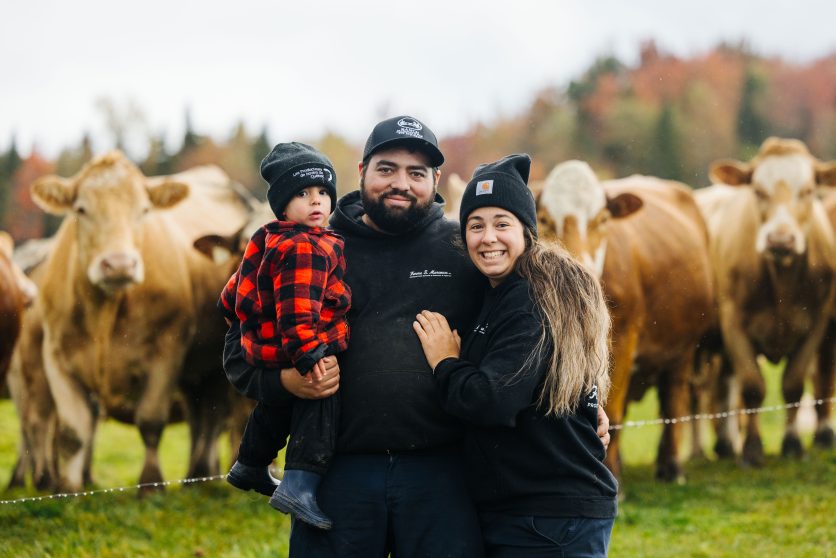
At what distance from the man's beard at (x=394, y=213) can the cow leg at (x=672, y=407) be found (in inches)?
215

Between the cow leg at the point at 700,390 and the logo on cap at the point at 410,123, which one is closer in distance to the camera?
the logo on cap at the point at 410,123

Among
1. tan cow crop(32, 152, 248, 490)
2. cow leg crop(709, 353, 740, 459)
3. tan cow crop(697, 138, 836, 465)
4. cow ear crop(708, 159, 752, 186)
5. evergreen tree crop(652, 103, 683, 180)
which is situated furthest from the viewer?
Answer: evergreen tree crop(652, 103, 683, 180)

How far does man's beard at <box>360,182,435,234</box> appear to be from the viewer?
354cm

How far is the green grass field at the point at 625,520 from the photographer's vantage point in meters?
5.41

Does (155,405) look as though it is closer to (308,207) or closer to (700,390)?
(308,207)

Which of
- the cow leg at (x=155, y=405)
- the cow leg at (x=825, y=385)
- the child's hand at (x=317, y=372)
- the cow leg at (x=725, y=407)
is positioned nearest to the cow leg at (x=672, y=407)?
the cow leg at (x=725, y=407)

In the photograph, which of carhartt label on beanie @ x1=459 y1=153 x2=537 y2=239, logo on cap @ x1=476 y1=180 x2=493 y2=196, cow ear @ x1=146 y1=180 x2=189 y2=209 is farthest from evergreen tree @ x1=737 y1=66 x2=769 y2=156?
logo on cap @ x1=476 y1=180 x2=493 y2=196

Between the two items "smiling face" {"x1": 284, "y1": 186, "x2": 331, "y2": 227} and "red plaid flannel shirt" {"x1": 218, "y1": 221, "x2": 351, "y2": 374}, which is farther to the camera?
"smiling face" {"x1": 284, "y1": 186, "x2": 331, "y2": 227}

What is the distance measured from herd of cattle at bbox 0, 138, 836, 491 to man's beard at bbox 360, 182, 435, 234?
371 centimetres

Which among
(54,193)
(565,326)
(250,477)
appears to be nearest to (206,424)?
(54,193)

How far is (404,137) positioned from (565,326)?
32.3 inches

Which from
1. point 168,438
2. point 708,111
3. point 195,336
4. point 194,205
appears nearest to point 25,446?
point 195,336

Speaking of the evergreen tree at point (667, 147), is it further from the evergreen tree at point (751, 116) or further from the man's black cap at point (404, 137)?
the man's black cap at point (404, 137)

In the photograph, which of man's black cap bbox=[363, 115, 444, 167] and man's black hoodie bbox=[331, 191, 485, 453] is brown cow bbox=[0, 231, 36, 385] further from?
man's black cap bbox=[363, 115, 444, 167]
